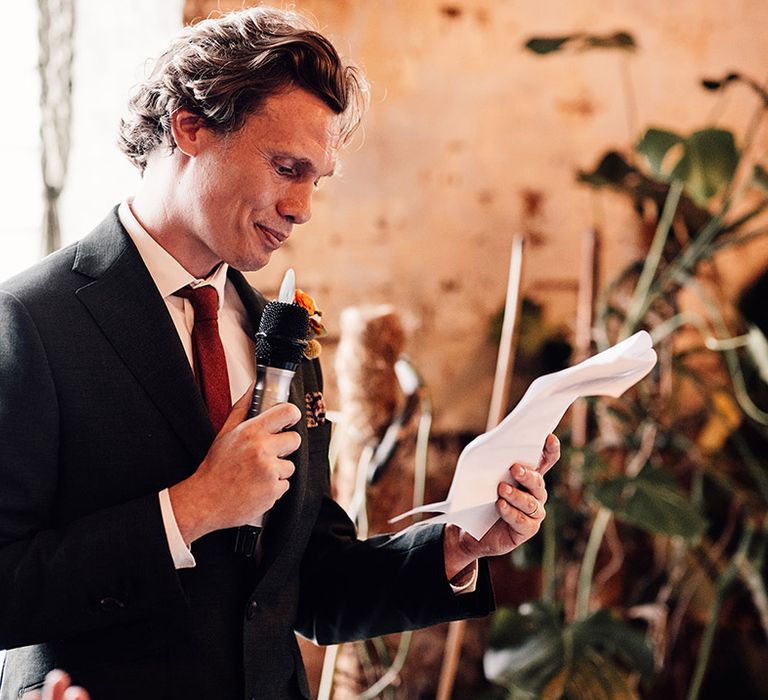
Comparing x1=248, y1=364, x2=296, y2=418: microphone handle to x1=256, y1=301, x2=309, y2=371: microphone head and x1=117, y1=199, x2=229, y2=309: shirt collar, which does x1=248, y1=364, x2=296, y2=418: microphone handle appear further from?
x1=117, y1=199, x2=229, y2=309: shirt collar

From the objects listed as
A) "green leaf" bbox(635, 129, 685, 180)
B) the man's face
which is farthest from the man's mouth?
"green leaf" bbox(635, 129, 685, 180)

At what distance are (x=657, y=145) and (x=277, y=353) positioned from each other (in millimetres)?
1880

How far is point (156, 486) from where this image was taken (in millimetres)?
1329

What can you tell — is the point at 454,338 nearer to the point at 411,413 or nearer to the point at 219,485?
the point at 411,413

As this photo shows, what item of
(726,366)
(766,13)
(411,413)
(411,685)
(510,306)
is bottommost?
(411,685)

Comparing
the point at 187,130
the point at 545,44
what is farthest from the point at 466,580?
the point at 545,44

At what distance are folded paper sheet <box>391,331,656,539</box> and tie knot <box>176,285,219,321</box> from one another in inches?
16.6

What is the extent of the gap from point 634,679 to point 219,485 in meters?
2.59

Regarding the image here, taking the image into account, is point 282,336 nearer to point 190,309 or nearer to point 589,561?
point 190,309

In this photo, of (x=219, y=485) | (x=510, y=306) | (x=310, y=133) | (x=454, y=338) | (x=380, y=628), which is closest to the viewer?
(x=219, y=485)

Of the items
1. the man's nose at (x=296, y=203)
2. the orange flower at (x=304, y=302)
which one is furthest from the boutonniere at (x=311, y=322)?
the man's nose at (x=296, y=203)

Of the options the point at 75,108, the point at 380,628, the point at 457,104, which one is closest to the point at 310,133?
the point at 380,628

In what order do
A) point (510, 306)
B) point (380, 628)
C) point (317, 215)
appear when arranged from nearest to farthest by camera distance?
1. point (380, 628)
2. point (510, 306)
3. point (317, 215)

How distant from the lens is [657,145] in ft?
9.22
